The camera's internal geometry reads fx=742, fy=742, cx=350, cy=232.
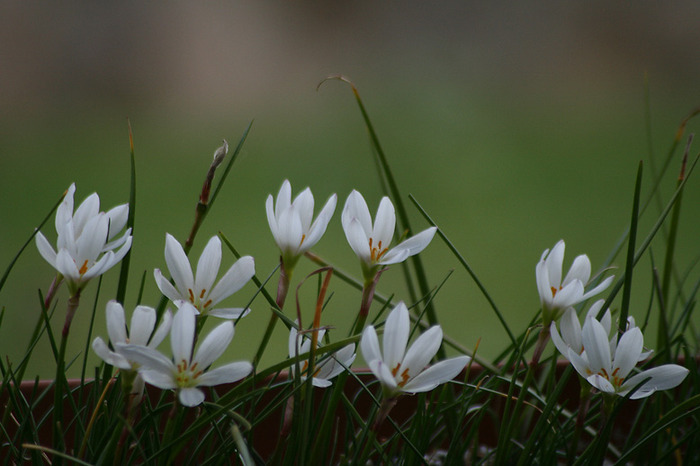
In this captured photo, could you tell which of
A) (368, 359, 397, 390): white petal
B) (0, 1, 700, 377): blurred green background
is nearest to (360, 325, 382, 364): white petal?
(368, 359, 397, 390): white petal

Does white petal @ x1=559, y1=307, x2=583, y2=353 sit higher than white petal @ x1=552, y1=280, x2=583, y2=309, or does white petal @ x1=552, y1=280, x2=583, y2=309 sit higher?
white petal @ x1=552, y1=280, x2=583, y2=309

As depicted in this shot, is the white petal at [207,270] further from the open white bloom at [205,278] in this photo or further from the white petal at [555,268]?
the white petal at [555,268]

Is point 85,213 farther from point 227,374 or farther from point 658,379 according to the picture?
point 658,379

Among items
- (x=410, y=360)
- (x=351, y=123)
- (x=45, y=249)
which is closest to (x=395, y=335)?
(x=410, y=360)

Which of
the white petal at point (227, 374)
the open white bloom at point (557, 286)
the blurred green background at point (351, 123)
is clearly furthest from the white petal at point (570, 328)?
the blurred green background at point (351, 123)

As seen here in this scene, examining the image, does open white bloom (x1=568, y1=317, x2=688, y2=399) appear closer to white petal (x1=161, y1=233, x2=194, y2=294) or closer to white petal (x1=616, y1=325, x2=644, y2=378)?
white petal (x1=616, y1=325, x2=644, y2=378)

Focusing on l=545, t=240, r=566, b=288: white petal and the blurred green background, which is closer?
l=545, t=240, r=566, b=288: white petal
